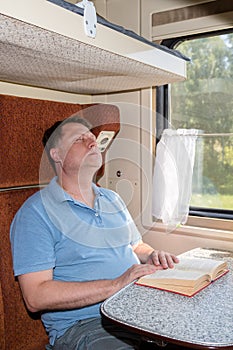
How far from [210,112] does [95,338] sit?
4.57ft

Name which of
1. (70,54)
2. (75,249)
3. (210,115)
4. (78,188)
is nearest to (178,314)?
(75,249)

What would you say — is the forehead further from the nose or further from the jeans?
the jeans

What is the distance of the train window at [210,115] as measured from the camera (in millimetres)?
2305

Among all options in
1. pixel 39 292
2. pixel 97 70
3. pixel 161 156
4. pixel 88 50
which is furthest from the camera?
pixel 161 156

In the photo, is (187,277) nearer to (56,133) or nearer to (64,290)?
(64,290)

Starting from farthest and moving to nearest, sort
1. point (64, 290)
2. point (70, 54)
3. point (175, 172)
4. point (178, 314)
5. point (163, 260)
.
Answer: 1. point (175, 172)
2. point (163, 260)
3. point (64, 290)
4. point (70, 54)
5. point (178, 314)

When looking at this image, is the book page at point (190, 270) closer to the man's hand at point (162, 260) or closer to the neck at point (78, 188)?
the man's hand at point (162, 260)

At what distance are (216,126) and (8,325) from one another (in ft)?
4.97

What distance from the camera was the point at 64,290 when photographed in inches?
64.6

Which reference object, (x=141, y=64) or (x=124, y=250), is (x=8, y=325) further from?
(x=141, y=64)

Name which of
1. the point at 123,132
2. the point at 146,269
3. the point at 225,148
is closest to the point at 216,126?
the point at 225,148

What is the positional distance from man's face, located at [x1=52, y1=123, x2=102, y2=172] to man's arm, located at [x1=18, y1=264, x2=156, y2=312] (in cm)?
56

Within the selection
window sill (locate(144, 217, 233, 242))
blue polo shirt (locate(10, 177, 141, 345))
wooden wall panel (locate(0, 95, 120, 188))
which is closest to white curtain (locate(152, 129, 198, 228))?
window sill (locate(144, 217, 233, 242))

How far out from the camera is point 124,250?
2.00 m
